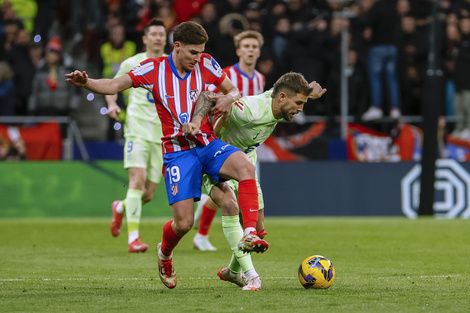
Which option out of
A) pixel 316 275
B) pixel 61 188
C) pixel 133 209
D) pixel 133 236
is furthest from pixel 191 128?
pixel 61 188

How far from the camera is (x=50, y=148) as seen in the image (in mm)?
15984

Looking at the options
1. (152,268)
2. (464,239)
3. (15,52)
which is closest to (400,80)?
(464,239)

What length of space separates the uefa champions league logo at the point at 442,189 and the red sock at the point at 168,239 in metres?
9.92

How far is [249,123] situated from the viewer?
7.14 meters

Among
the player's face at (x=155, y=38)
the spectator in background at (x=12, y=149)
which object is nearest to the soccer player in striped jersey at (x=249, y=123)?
the player's face at (x=155, y=38)

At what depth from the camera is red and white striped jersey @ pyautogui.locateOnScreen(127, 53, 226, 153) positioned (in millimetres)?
6957

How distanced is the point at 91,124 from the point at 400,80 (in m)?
6.29

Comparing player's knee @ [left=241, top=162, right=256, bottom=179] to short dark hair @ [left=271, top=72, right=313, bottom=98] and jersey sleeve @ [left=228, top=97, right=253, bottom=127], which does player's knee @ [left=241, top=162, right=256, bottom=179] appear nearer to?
jersey sleeve @ [left=228, top=97, right=253, bottom=127]

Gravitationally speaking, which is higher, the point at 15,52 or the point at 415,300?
the point at 15,52

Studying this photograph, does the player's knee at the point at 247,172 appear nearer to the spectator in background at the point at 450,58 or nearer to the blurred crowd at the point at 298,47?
the blurred crowd at the point at 298,47

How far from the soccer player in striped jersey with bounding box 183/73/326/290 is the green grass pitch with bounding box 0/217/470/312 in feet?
0.63

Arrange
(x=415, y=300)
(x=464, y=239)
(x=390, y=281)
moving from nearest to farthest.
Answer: (x=415, y=300), (x=390, y=281), (x=464, y=239)

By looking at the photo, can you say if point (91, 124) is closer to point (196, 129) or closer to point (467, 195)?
point (467, 195)

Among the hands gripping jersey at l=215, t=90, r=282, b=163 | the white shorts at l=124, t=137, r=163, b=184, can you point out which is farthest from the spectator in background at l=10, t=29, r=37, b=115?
the hands gripping jersey at l=215, t=90, r=282, b=163
